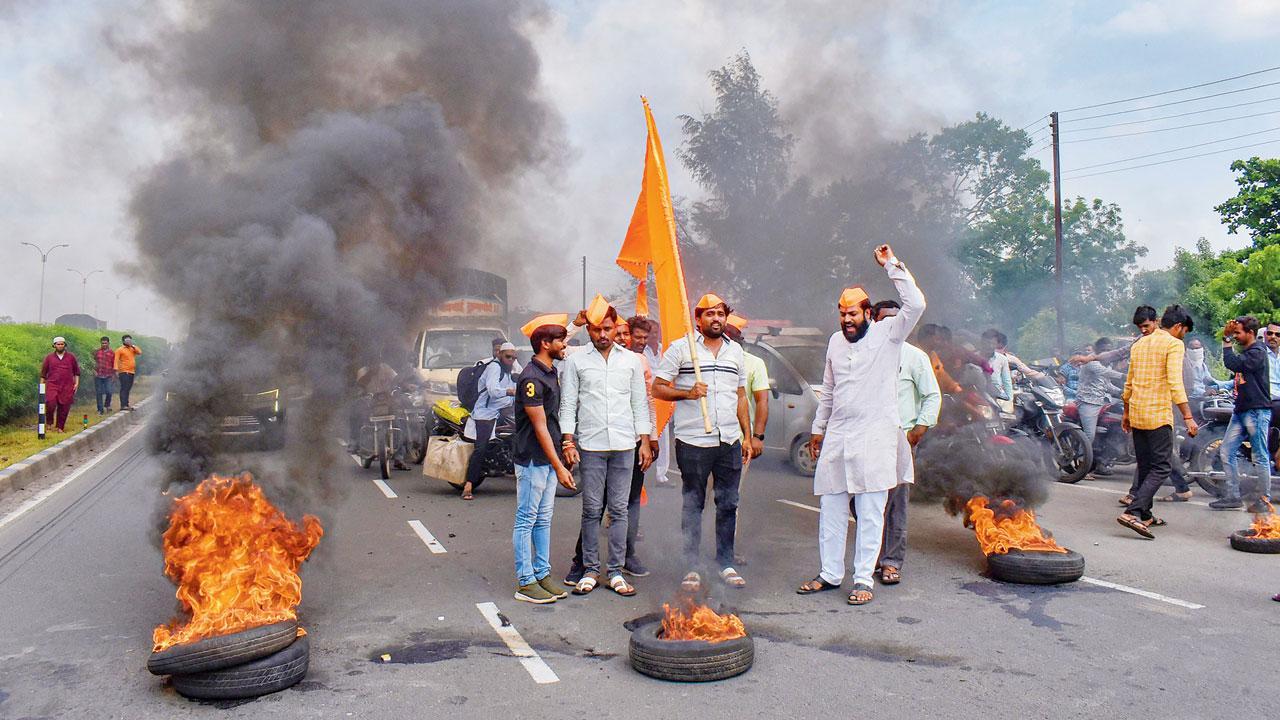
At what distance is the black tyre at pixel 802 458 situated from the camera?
10.8 m

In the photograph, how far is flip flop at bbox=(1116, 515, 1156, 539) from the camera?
7.12 meters

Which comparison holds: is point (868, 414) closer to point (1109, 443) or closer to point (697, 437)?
point (697, 437)

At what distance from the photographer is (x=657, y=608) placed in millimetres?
5262

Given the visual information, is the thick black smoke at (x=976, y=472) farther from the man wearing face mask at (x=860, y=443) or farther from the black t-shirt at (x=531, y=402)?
the black t-shirt at (x=531, y=402)

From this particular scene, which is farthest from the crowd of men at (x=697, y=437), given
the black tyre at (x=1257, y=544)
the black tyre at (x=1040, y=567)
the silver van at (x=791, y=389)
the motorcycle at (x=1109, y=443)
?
the motorcycle at (x=1109, y=443)

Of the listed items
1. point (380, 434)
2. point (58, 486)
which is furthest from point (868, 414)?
point (58, 486)

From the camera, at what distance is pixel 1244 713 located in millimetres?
3748

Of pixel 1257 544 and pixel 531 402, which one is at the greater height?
pixel 531 402

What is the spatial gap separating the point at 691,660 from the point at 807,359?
317 inches

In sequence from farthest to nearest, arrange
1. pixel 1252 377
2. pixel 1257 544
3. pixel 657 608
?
pixel 1252 377 → pixel 1257 544 → pixel 657 608

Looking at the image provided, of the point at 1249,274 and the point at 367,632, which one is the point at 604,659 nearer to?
the point at 367,632

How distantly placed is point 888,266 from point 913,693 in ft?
7.89

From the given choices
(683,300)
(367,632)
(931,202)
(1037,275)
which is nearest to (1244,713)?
(683,300)

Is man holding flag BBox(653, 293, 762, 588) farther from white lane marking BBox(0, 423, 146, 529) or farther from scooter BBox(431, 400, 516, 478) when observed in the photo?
white lane marking BBox(0, 423, 146, 529)
